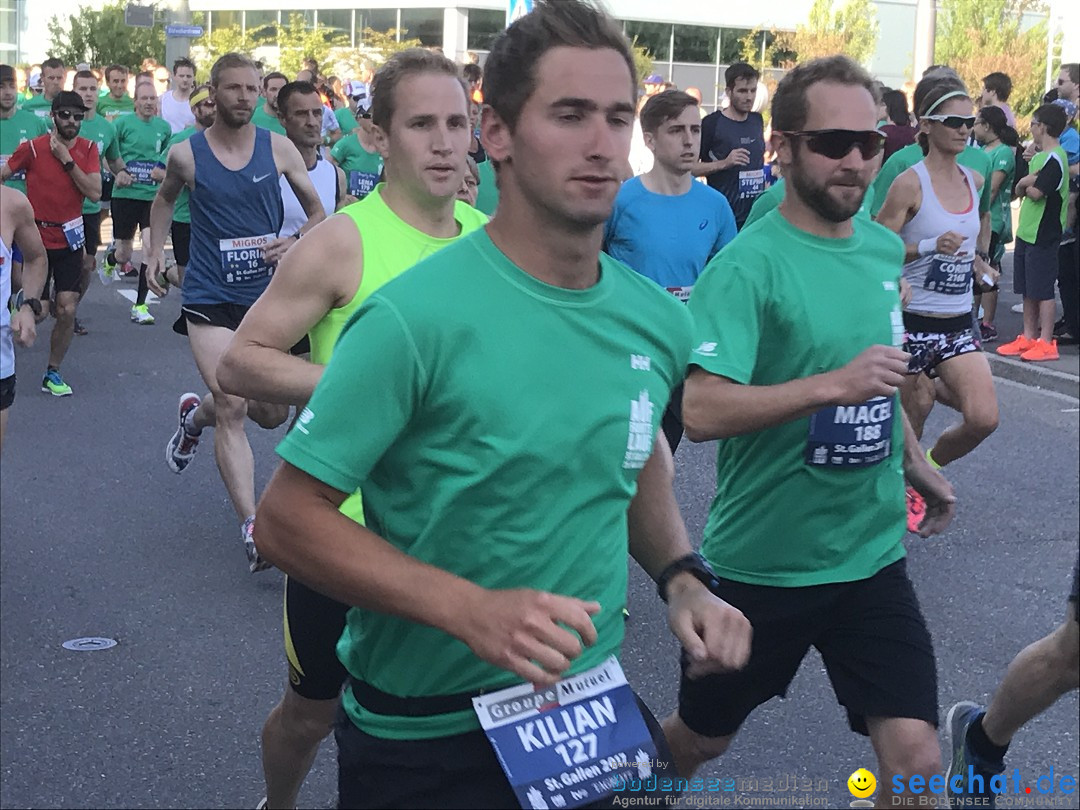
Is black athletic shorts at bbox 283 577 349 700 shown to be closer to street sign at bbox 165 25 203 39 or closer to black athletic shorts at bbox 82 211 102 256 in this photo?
black athletic shorts at bbox 82 211 102 256

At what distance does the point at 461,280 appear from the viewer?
2371mm

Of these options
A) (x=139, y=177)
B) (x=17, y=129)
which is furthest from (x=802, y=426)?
(x=139, y=177)

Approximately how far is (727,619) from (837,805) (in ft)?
6.56

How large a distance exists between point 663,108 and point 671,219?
2.22 ft

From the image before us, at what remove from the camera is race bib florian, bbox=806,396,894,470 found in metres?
3.60

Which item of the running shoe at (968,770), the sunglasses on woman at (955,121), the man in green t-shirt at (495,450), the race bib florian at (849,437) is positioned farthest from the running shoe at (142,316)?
the man in green t-shirt at (495,450)

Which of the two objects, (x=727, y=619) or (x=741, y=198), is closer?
(x=727, y=619)

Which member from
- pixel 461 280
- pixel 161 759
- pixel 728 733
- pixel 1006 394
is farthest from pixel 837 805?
pixel 1006 394

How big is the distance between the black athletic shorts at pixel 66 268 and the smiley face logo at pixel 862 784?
8.08 meters

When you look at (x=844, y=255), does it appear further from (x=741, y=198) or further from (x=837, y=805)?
(x=741, y=198)

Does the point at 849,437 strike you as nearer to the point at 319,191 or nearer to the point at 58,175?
the point at 319,191

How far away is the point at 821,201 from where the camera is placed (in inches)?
149

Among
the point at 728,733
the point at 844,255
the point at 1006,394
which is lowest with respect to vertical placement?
the point at 1006,394

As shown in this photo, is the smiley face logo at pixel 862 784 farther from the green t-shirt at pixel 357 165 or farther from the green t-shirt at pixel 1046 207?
the green t-shirt at pixel 1046 207
